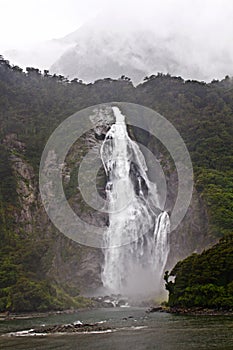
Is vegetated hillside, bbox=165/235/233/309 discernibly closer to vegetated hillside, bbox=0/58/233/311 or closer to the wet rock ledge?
the wet rock ledge

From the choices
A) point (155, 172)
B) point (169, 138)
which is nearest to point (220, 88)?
point (169, 138)

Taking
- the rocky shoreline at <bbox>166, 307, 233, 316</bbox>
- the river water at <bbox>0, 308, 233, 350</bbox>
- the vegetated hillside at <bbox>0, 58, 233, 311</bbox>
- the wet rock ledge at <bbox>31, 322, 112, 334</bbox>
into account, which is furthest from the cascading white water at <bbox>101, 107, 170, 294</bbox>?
the river water at <bbox>0, 308, 233, 350</bbox>

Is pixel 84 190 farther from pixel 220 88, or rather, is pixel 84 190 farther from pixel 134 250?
pixel 220 88

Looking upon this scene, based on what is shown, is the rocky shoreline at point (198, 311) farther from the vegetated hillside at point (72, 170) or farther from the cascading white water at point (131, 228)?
the cascading white water at point (131, 228)

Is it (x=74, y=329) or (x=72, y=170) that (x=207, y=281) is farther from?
(x=72, y=170)

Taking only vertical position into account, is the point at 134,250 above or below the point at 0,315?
above

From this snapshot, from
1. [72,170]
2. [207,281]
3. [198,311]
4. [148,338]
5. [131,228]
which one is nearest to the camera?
[148,338]

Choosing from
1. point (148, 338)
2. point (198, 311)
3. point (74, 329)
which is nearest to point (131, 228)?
point (198, 311)
